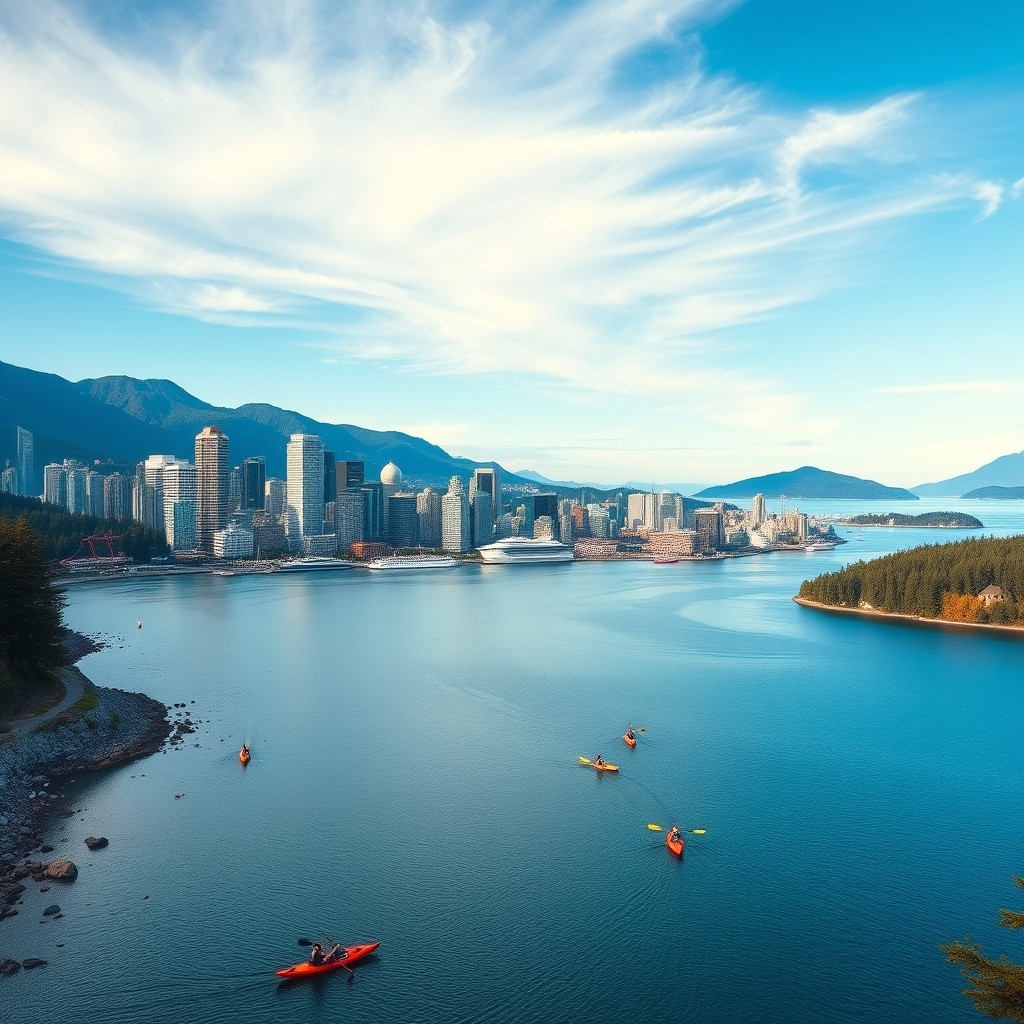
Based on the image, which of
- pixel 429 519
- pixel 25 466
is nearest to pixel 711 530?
pixel 429 519

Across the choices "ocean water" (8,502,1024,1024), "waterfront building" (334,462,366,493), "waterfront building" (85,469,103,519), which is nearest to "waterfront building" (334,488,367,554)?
"waterfront building" (334,462,366,493)

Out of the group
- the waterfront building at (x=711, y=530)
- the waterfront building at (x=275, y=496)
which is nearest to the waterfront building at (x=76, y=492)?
the waterfront building at (x=275, y=496)

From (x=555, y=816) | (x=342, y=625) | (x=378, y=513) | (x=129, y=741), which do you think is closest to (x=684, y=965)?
(x=555, y=816)

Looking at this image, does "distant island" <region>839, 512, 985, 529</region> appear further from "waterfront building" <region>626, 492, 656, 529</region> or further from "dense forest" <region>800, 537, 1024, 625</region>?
"dense forest" <region>800, 537, 1024, 625</region>

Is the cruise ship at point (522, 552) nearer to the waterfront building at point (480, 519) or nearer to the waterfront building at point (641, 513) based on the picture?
the waterfront building at point (480, 519)

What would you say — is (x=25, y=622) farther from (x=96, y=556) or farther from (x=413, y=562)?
(x=413, y=562)

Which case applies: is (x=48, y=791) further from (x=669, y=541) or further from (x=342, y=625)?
(x=669, y=541)
